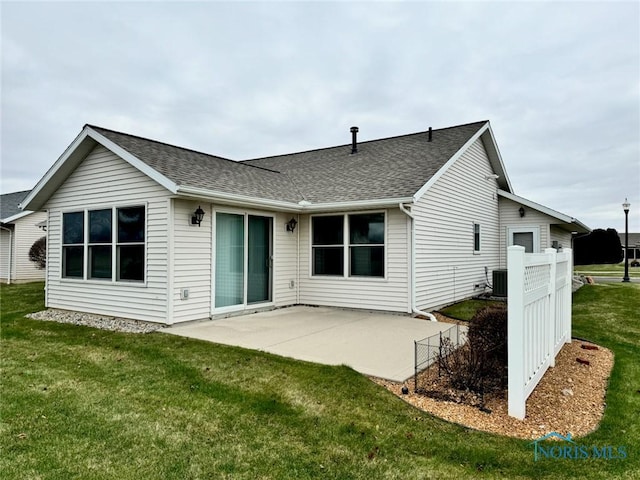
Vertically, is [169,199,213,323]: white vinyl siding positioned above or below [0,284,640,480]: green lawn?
above

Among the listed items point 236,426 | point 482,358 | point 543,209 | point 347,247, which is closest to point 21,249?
point 347,247

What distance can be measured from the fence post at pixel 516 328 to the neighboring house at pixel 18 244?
2045cm

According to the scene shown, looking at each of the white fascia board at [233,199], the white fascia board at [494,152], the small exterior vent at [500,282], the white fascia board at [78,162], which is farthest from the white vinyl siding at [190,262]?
the white fascia board at [494,152]

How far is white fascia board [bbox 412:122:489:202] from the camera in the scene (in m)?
8.66

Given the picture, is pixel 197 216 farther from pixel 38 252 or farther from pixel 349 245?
pixel 38 252

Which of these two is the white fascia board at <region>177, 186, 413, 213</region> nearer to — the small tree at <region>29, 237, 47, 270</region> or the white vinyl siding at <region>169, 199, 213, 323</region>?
the white vinyl siding at <region>169, 199, 213, 323</region>

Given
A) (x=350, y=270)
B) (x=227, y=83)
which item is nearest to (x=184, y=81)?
(x=227, y=83)

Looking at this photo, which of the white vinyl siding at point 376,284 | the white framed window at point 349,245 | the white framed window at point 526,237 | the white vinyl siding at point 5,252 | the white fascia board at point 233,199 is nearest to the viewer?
the white fascia board at point 233,199

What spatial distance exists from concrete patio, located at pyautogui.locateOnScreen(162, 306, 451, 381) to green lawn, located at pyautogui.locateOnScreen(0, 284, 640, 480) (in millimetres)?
463

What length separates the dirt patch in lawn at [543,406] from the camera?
3512mm

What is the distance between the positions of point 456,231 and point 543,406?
7.65 metres

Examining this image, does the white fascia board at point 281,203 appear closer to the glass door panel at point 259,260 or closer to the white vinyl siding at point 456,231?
the glass door panel at point 259,260

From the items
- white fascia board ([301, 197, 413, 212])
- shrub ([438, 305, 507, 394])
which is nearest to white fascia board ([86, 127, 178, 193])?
white fascia board ([301, 197, 413, 212])

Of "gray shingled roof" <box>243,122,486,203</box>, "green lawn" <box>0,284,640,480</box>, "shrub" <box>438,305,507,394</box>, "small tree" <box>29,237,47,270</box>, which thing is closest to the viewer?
"green lawn" <box>0,284,640,480</box>
